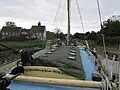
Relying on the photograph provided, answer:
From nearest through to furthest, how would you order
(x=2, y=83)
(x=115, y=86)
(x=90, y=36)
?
(x=2, y=83), (x=115, y=86), (x=90, y=36)

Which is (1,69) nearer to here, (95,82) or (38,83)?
(38,83)

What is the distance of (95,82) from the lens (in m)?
2.35

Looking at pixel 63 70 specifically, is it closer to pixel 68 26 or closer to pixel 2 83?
pixel 2 83

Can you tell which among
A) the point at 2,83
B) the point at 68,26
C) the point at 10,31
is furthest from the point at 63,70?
the point at 10,31

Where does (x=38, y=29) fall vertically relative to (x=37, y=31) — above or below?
above

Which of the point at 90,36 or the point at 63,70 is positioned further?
the point at 90,36

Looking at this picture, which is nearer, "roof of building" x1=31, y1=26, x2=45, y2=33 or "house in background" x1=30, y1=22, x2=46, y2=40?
"house in background" x1=30, y1=22, x2=46, y2=40

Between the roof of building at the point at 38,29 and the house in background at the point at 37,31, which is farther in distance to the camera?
the roof of building at the point at 38,29

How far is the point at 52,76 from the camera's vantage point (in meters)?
2.72

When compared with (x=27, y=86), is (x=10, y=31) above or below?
above

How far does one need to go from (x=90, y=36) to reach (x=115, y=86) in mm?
9124

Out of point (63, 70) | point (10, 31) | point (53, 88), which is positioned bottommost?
point (53, 88)

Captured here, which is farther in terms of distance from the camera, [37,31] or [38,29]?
[38,29]

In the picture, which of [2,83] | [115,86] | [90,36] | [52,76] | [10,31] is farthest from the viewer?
[10,31]
